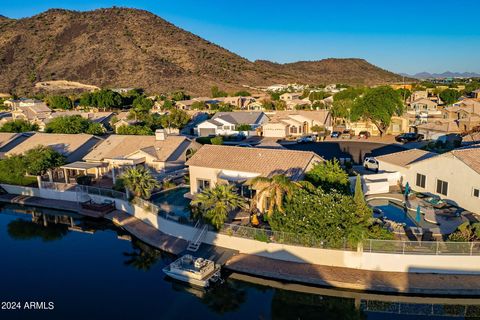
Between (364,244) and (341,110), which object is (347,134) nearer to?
(341,110)

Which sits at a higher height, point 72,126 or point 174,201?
point 72,126

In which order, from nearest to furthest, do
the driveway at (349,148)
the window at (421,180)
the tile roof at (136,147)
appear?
1. the window at (421,180)
2. the tile roof at (136,147)
3. the driveway at (349,148)

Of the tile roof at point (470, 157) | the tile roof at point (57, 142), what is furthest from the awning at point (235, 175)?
the tile roof at point (57, 142)

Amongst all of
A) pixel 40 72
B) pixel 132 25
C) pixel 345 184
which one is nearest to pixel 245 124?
pixel 345 184

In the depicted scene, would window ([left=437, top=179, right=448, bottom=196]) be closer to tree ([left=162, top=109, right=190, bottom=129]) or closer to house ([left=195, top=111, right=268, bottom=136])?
house ([left=195, top=111, right=268, bottom=136])

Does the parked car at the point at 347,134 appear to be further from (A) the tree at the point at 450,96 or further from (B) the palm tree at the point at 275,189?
(A) the tree at the point at 450,96

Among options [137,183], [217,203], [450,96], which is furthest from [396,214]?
[450,96]

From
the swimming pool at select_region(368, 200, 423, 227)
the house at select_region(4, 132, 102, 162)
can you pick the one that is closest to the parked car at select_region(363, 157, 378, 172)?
the swimming pool at select_region(368, 200, 423, 227)

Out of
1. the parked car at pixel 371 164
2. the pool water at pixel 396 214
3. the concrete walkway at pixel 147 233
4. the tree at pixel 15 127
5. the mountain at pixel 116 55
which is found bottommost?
the concrete walkway at pixel 147 233
